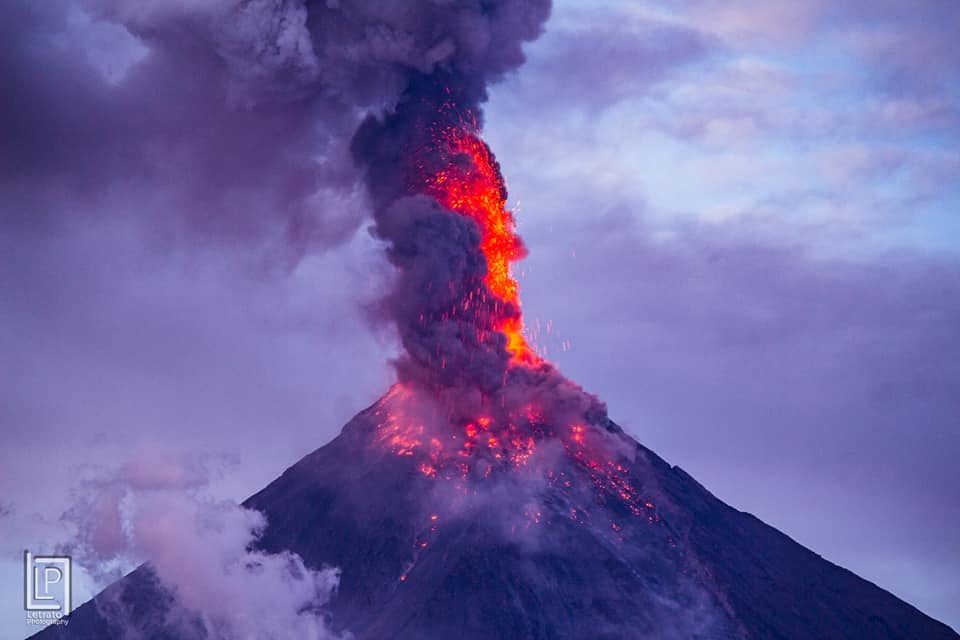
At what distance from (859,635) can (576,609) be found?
20.7m

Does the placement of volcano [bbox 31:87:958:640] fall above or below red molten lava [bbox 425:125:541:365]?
below

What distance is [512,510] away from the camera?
104812mm

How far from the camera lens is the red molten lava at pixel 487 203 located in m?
103

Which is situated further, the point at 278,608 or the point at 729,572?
the point at 729,572

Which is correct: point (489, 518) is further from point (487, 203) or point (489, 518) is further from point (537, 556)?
point (487, 203)

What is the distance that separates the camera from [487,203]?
10488cm

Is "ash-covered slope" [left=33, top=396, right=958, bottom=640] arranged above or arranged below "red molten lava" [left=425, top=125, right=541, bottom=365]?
below

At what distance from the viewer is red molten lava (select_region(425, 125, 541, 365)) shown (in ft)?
339

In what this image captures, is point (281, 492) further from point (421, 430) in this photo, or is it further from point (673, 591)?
point (673, 591)

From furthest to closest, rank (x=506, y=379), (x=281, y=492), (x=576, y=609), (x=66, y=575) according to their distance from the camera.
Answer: (x=281, y=492) < (x=506, y=379) < (x=576, y=609) < (x=66, y=575)

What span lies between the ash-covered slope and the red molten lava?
897 cm

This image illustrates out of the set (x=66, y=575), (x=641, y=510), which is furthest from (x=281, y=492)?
(x=66, y=575)

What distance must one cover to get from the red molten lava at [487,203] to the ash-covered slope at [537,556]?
8.97 meters

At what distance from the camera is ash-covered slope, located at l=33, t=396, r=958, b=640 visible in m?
98.5
